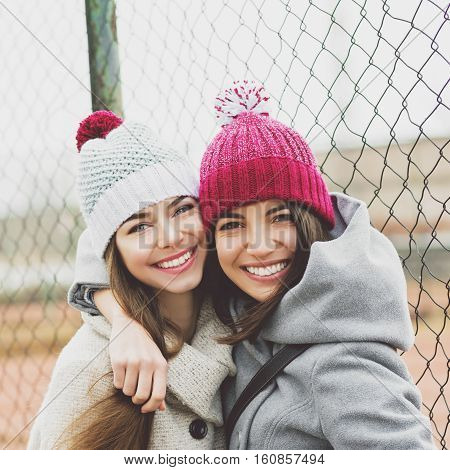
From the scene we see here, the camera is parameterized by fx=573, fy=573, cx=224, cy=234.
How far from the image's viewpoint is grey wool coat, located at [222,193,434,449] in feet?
3.57

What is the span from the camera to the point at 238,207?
1291 millimetres

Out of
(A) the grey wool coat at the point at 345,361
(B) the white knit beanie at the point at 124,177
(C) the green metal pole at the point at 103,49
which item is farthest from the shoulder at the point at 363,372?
(C) the green metal pole at the point at 103,49

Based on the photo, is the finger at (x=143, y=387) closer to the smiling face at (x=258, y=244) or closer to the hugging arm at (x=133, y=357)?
the hugging arm at (x=133, y=357)

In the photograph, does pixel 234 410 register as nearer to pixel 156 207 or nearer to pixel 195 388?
pixel 195 388

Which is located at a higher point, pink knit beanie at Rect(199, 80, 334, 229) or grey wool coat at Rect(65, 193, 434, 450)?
pink knit beanie at Rect(199, 80, 334, 229)

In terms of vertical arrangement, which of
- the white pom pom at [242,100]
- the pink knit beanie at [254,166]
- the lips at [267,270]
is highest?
the white pom pom at [242,100]

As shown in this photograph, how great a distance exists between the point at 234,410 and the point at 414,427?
0.42 meters

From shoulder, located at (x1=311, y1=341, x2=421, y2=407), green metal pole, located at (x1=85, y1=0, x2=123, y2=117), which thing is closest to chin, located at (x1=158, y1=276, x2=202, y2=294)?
shoulder, located at (x1=311, y1=341, x2=421, y2=407)

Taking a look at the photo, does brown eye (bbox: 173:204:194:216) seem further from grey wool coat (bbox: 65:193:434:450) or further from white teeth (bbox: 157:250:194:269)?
grey wool coat (bbox: 65:193:434:450)

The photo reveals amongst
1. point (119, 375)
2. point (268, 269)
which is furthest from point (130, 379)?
point (268, 269)

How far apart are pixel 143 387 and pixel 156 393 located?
31 millimetres

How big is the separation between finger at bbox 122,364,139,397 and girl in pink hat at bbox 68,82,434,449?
0.07 meters

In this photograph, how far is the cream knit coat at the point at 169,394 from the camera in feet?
4.27
